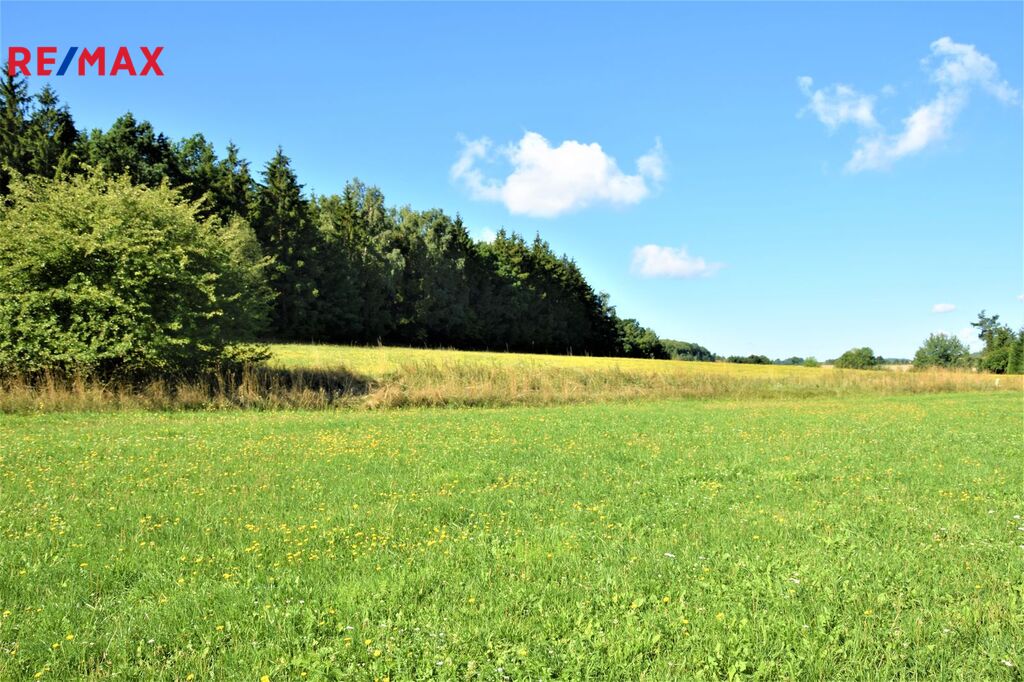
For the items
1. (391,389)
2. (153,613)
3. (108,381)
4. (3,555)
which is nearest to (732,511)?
(153,613)

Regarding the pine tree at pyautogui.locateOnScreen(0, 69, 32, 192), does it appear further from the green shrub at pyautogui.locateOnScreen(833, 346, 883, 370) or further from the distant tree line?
the green shrub at pyautogui.locateOnScreen(833, 346, 883, 370)

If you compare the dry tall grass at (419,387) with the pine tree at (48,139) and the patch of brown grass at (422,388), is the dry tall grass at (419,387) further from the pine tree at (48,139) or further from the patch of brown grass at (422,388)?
the pine tree at (48,139)

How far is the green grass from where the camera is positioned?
14.5 feet

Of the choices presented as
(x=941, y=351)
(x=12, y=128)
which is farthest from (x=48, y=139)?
(x=941, y=351)

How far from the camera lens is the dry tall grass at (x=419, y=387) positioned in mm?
18828

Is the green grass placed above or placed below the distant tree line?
below

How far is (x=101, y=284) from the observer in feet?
64.3

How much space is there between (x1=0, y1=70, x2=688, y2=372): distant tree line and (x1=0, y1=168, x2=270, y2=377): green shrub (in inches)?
4.0

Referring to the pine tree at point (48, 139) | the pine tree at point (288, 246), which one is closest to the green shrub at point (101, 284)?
the pine tree at point (48, 139)

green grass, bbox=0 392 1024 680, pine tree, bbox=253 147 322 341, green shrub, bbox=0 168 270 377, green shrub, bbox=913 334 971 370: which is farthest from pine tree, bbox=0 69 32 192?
green shrub, bbox=913 334 971 370

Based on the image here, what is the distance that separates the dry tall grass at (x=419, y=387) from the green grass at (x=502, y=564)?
7.63 metres

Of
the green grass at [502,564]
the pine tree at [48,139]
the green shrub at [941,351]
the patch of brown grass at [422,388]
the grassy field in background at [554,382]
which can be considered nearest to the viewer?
the green grass at [502,564]

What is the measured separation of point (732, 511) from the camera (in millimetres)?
8102

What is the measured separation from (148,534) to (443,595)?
397 cm
